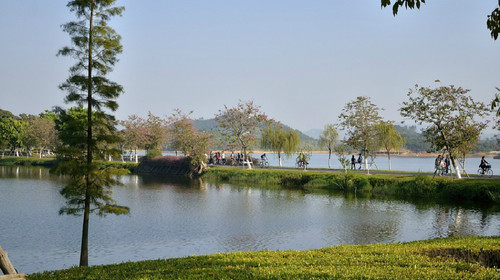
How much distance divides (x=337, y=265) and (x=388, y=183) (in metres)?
24.0

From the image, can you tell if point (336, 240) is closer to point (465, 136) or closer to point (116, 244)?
point (116, 244)

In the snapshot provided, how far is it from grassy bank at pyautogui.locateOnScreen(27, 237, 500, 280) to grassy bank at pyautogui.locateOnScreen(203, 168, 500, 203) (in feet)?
55.2

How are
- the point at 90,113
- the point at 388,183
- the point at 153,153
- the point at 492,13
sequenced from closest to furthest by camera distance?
the point at 492,13 → the point at 90,113 → the point at 388,183 → the point at 153,153

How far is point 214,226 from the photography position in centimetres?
2011

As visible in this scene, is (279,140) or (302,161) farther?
(279,140)

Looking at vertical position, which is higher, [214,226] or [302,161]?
[302,161]

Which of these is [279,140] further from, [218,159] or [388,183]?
[388,183]

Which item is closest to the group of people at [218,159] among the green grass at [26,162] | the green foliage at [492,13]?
the green grass at [26,162]

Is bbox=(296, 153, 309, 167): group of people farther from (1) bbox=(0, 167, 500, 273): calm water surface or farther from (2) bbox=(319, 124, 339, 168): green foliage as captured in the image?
(1) bbox=(0, 167, 500, 273): calm water surface

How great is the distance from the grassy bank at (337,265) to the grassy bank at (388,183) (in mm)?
16810

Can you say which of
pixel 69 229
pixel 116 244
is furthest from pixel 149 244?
pixel 69 229

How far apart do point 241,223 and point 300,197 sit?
10.4m

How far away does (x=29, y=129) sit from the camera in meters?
81.7

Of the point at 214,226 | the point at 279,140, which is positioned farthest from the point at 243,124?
the point at 214,226
